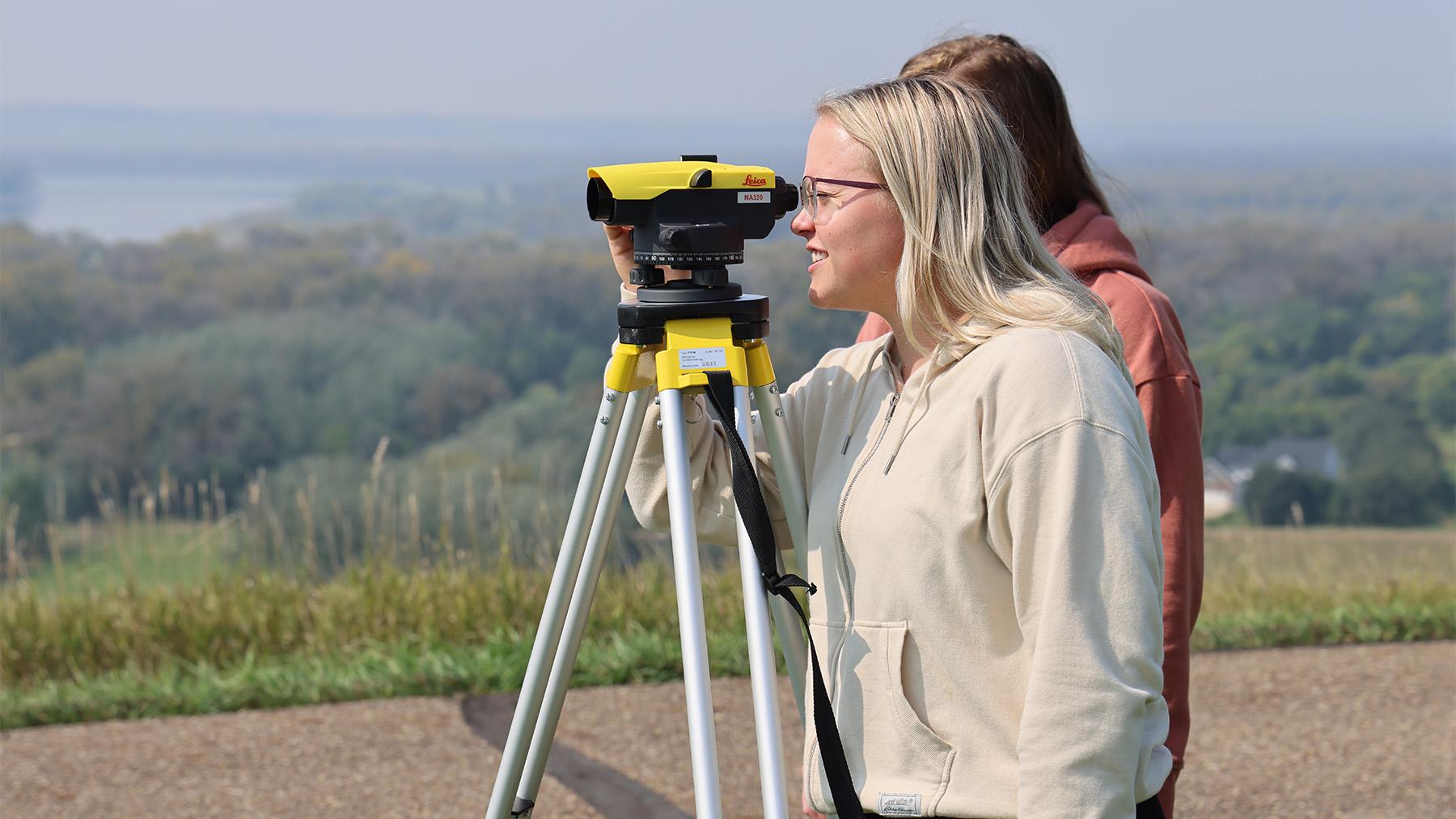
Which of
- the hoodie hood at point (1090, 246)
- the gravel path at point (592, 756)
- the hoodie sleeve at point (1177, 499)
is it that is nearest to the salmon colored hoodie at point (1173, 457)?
the hoodie sleeve at point (1177, 499)

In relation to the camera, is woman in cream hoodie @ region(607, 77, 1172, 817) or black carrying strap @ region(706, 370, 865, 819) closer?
woman in cream hoodie @ region(607, 77, 1172, 817)

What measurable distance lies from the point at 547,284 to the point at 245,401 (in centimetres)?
→ 934

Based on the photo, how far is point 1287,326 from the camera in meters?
34.6

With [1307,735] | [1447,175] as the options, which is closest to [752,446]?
[1307,735]

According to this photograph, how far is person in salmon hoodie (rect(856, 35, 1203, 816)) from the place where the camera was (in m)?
2.03

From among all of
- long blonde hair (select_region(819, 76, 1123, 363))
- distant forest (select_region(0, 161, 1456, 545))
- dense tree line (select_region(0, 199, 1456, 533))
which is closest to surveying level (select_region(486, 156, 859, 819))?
long blonde hair (select_region(819, 76, 1123, 363))

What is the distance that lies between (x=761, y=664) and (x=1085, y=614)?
429 mm

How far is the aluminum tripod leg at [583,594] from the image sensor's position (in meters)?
1.83

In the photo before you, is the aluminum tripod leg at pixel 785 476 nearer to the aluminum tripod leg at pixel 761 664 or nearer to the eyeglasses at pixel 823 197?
the aluminum tripod leg at pixel 761 664

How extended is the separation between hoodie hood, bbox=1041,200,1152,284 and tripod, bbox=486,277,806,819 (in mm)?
661

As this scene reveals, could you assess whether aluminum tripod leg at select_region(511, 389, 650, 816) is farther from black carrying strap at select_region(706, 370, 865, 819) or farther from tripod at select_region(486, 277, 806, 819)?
black carrying strap at select_region(706, 370, 865, 819)

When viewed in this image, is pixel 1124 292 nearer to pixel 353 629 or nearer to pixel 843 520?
pixel 843 520

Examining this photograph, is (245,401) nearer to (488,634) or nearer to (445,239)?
(445,239)

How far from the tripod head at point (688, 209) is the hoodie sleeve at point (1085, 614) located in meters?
0.50
